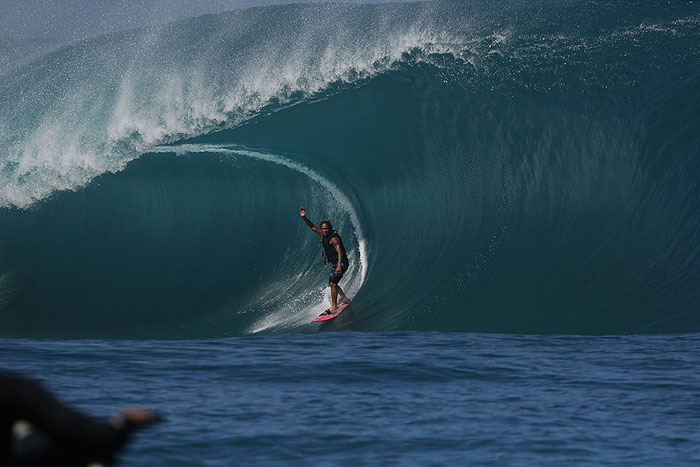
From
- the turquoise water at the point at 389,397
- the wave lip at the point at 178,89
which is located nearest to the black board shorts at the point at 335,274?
the turquoise water at the point at 389,397

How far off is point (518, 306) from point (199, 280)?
4.11 metres

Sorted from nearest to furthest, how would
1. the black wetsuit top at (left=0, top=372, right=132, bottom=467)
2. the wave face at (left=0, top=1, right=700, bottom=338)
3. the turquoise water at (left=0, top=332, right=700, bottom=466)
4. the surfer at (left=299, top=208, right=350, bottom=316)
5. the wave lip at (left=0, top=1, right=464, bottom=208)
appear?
the black wetsuit top at (left=0, top=372, right=132, bottom=467), the turquoise water at (left=0, top=332, right=700, bottom=466), the surfer at (left=299, top=208, right=350, bottom=316), the wave face at (left=0, top=1, right=700, bottom=338), the wave lip at (left=0, top=1, right=464, bottom=208)

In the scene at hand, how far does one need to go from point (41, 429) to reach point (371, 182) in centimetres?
1112

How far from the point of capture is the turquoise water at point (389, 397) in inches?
208

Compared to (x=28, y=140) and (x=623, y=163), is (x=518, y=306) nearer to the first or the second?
(x=623, y=163)

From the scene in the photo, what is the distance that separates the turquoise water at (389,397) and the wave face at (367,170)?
221cm

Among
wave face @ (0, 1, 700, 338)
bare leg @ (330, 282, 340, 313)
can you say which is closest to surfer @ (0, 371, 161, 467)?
bare leg @ (330, 282, 340, 313)

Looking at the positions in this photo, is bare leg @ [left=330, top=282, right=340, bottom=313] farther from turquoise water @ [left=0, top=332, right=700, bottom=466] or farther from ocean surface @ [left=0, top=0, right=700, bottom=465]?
turquoise water @ [left=0, top=332, right=700, bottom=466]

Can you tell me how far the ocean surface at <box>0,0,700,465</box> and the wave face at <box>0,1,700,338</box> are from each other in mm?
31

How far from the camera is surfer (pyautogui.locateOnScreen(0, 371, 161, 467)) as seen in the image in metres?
2.04

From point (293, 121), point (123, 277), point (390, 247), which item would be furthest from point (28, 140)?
point (390, 247)

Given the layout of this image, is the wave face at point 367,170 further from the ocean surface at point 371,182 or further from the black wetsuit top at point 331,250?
the black wetsuit top at point 331,250

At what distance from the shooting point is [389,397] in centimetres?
672

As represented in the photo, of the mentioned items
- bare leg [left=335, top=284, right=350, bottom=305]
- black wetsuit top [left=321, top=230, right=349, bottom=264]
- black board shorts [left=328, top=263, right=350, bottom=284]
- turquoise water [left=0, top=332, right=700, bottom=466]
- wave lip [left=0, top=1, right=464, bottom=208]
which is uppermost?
wave lip [left=0, top=1, right=464, bottom=208]
